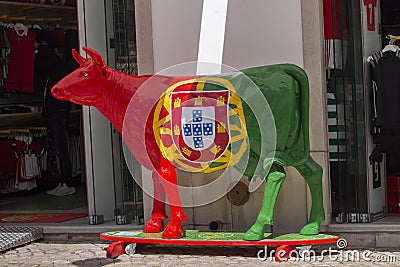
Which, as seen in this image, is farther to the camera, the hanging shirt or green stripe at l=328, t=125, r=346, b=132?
the hanging shirt

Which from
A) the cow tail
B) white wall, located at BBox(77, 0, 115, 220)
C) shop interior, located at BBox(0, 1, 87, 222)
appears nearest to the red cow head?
white wall, located at BBox(77, 0, 115, 220)

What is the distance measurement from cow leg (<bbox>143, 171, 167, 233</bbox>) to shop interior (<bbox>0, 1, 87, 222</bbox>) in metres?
3.04

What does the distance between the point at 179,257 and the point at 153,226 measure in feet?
1.28

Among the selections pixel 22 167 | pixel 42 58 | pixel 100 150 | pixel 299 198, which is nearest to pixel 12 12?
pixel 42 58

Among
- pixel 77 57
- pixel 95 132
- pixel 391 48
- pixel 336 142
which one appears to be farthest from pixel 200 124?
pixel 391 48

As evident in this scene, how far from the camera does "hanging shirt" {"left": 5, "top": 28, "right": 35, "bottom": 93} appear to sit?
10422mm

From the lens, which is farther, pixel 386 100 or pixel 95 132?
pixel 95 132

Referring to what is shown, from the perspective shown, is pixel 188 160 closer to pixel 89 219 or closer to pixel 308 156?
pixel 308 156

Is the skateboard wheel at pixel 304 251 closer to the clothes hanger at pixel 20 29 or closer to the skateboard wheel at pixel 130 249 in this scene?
the skateboard wheel at pixel 130 249

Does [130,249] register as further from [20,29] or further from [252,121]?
[20,29]

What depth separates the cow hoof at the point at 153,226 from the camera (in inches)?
286

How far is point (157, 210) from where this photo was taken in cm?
733

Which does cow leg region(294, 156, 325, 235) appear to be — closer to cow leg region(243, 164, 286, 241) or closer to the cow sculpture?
the cow sculpture

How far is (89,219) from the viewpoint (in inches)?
319
